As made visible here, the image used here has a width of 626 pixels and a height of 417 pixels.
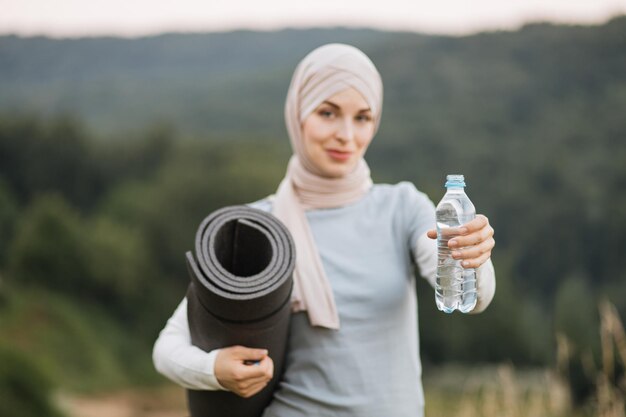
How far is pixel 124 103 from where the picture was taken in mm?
15656

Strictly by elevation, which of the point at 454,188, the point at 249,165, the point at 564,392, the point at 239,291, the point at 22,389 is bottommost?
the point at 564,392

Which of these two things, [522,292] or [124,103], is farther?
[124,103]

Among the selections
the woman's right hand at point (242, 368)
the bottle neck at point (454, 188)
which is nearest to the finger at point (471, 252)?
the bottle neck at point (454, 188)

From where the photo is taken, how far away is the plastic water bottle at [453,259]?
1.73 m

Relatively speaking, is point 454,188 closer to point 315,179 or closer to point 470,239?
point 470,239

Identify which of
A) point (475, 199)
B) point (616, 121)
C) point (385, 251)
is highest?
point (616, 121)

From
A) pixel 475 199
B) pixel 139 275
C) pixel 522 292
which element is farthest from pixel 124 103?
pixel 522 292

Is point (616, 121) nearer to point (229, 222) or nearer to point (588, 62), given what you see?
point (588, 62)

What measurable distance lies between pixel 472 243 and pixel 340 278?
528mm

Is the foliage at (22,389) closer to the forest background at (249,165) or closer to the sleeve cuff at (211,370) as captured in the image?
the forest background at (249,165)

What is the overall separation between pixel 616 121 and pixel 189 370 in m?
14.0

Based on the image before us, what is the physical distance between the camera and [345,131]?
Result: 7.11ft

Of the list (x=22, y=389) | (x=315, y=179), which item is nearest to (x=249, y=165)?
(x=22, y=389)

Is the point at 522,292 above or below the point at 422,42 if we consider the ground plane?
below
